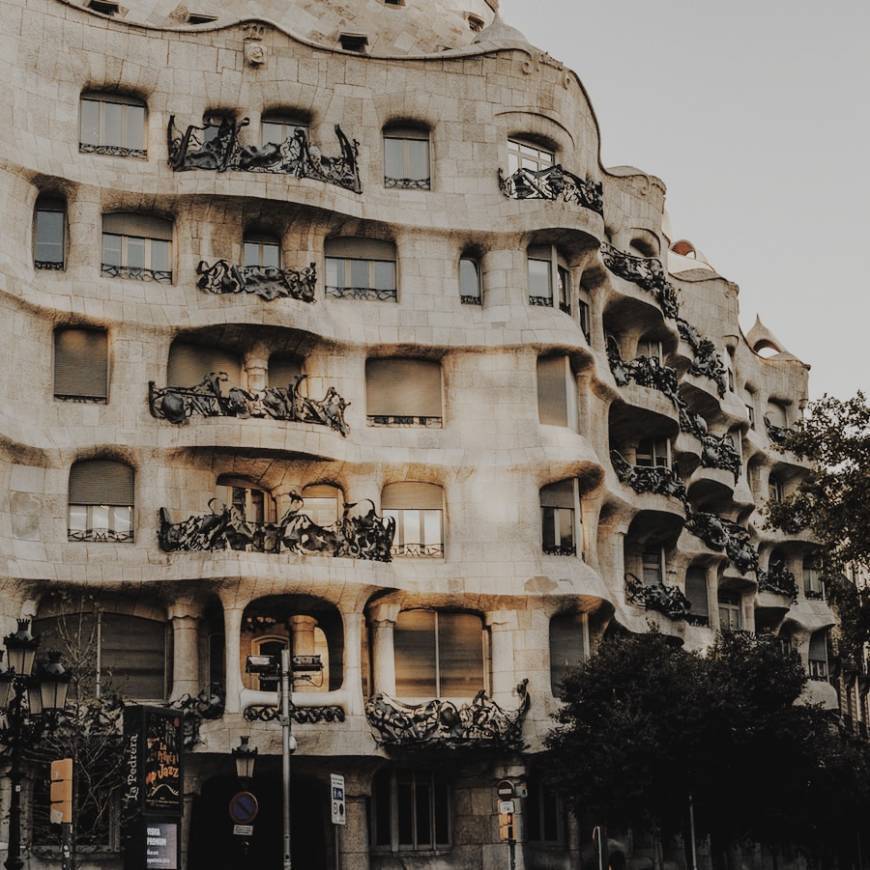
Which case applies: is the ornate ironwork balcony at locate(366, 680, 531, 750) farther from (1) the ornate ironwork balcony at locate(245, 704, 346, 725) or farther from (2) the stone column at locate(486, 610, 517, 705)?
(1) the ornate ironwork balcony at locate(245, 704, 346, 725)

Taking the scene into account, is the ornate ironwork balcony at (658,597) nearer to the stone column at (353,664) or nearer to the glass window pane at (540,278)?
the glass window pane at (540,278)

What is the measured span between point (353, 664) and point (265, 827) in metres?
5.59

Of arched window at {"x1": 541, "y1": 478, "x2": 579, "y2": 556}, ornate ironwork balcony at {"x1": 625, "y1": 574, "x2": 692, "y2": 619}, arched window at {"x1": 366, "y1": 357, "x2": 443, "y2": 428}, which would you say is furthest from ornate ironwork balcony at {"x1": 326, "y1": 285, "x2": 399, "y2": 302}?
ornate ironwork balcony at {"x1": 625, "y1": 574, "x2": 692, "y2": 619}

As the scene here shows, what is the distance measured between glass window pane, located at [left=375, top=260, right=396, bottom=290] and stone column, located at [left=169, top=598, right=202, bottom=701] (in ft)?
34.3

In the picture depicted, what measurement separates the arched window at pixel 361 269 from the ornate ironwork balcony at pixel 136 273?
14.4 ft

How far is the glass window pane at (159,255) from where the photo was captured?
47406mm

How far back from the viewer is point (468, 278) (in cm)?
5025

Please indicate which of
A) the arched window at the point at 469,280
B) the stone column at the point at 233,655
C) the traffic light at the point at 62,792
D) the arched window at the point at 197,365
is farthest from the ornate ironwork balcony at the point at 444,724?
the traffic light at the point at 62,792

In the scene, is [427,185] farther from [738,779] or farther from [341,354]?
[738,779]

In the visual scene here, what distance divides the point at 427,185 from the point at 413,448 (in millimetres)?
7507

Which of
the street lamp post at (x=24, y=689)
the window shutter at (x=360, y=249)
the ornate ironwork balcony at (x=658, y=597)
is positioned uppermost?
the window shutter at (x=360, y=249)

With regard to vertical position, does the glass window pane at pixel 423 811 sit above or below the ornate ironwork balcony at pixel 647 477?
below

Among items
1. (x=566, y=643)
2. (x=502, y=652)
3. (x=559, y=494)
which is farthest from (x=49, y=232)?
(x=566, y=643)

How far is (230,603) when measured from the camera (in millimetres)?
43875
